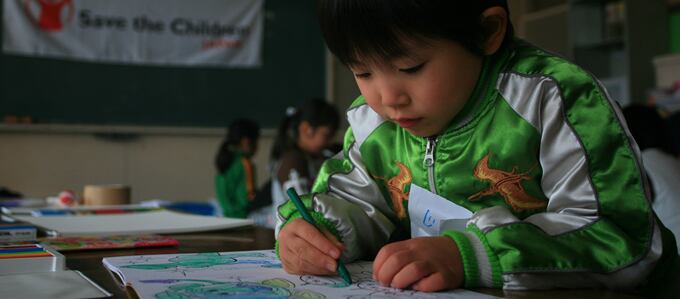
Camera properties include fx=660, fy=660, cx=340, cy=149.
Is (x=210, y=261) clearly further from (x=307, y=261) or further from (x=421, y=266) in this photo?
(x=421, y=266)

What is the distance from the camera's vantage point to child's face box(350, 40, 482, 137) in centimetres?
66

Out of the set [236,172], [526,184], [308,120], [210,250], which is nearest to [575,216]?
[526,184]

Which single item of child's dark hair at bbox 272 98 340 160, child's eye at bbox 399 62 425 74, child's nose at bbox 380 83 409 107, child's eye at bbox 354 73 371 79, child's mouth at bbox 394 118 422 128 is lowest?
child's dark hair at bbox 272 98 340 160

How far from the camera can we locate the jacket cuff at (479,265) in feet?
1.87

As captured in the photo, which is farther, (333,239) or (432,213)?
(432,213)

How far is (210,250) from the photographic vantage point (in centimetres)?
83

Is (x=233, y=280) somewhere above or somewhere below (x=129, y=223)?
above

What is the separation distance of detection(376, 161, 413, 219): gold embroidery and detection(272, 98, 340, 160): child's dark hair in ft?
7.86

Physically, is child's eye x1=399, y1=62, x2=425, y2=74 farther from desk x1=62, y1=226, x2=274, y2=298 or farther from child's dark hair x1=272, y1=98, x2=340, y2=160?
child's dark hair x1=272, y1=98, x2=340, y2=160

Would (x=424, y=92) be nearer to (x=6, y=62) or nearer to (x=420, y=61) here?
(x=420, y=61)

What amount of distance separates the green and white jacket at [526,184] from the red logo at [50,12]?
370 centimetres

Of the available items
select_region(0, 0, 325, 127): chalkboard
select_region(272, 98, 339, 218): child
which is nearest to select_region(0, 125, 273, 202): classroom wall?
select_region(0, 0, 325, 127): chalkboard

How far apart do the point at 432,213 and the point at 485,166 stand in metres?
0.09

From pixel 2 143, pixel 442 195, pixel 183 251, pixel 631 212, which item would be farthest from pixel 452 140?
pixel 2 143
